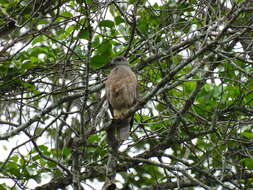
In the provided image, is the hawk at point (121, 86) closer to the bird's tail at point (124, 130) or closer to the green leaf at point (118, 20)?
the bird's tail at point (124, 130)

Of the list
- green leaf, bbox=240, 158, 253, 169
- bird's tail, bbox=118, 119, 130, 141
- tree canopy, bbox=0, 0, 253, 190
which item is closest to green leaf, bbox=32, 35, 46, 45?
tree canopy, bbox=0, 0, 253, 190

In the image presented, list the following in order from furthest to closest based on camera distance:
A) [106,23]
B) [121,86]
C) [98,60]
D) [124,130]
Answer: [121,86]
[124,130]
[106,23]
[98,60]

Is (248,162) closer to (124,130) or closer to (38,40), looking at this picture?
(124,130)

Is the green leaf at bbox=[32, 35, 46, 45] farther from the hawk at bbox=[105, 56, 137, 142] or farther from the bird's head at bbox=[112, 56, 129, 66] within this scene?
the hawk at bbox=[105, 56, 137, 142]

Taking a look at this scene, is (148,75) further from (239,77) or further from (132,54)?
(239,77)

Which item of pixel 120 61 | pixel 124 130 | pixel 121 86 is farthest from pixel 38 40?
pixel 124 130

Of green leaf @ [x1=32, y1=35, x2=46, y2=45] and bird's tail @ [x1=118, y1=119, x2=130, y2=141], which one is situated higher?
green leaf @ [x1=32, y1=35, x2=46, y2=45]

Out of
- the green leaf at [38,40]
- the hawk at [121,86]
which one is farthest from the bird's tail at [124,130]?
the green leaf at [38,40]

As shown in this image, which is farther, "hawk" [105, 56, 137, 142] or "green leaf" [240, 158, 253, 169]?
"hawk" [105, 56, 137, 142]

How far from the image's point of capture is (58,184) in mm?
5102

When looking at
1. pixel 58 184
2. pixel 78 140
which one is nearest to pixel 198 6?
pixel 78 140

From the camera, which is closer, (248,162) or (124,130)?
(248,162)

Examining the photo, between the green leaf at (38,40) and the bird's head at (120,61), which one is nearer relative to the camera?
the green leaf at (38,40)

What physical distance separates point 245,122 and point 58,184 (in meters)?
2.35
